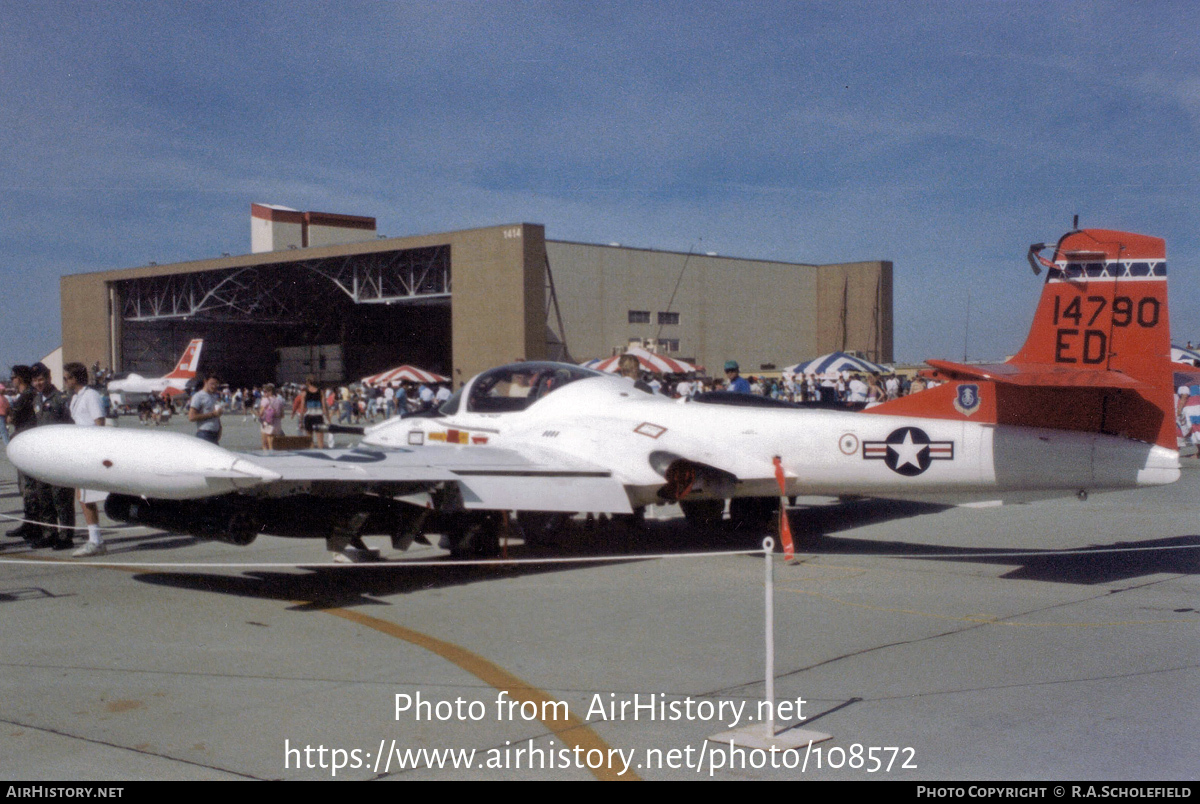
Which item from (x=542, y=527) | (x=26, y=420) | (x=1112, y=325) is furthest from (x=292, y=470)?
(x=1112, y=325)

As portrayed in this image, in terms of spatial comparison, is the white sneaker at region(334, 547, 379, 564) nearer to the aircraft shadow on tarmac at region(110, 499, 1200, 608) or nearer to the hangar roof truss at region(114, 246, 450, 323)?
the aircraft shadow on tarmac at region(110, 499, 1200, 608)

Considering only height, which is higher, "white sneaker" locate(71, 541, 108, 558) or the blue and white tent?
the blue and white tent

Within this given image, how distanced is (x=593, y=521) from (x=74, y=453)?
5.38m

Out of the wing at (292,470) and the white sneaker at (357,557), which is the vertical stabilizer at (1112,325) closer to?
the wing at (292,470)

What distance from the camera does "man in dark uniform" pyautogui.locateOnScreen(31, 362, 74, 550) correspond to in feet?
34.0

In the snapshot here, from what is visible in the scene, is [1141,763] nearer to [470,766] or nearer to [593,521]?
[470,766]

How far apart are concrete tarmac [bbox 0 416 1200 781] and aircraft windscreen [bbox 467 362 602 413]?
1565mm

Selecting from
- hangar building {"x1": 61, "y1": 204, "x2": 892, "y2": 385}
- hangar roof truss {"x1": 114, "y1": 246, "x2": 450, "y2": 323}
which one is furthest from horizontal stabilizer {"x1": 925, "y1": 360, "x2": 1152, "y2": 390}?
hangar roof truss {"x1": 114, "y1": 246, "x2": 450, "y2": 323}

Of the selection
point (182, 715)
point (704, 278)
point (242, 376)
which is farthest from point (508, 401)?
point (242, 376)

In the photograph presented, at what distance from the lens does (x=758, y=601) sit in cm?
755

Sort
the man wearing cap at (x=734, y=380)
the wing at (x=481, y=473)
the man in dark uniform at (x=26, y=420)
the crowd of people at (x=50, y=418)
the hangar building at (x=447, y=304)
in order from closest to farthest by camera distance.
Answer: the wing at (x=481, y=473) < the crowd of people at (x=50, y=418) < the man in dark uniform at (x=26, y=420) < the man wearing cap at (x=734, y=380) < the hangar building at (x=447, y=304)

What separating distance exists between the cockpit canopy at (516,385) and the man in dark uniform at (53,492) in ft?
12.9

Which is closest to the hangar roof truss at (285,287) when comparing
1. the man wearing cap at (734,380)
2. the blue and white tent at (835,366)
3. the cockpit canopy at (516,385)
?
the blue and white tent at (835,366)

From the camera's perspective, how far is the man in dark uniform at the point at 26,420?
10523mm
